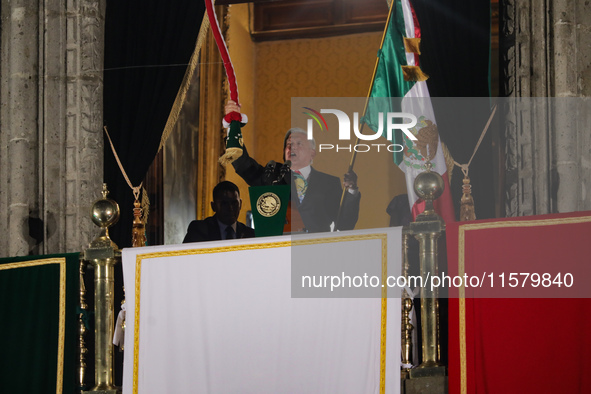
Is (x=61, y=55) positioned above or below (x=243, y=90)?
below

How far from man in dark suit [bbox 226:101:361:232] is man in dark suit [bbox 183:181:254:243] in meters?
0.25

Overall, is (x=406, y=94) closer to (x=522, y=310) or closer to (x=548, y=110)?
(x=548, y=110)

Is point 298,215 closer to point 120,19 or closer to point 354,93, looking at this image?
point 120,19

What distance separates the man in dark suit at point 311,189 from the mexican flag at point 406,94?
1.44 feet

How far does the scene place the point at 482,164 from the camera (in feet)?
17.3

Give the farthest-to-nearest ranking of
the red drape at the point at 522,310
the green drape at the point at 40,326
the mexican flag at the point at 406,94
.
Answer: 1. the mexican flag at the point at 406,94
2. the green drape at the point at 40,326
3. the red drape at the point at 522,310

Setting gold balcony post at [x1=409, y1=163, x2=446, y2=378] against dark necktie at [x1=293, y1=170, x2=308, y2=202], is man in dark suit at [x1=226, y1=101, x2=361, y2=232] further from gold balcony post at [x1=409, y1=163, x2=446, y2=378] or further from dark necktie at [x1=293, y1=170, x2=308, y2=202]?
gold balcony post at [x1=409, y1=163, x2=446, y2=378]

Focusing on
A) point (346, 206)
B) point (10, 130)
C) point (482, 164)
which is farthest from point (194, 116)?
point (482, 164)

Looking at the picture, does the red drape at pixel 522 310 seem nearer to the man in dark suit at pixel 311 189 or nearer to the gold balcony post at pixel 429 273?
the gold balcony post at pixel 429 273

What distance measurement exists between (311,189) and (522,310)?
2564 millimetres

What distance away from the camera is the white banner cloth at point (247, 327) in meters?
3.51

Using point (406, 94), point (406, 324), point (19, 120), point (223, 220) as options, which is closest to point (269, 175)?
point (223, 220)

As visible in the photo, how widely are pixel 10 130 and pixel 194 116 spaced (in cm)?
281

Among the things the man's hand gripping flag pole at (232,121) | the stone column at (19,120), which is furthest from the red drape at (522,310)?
the stone column at (19,120)
